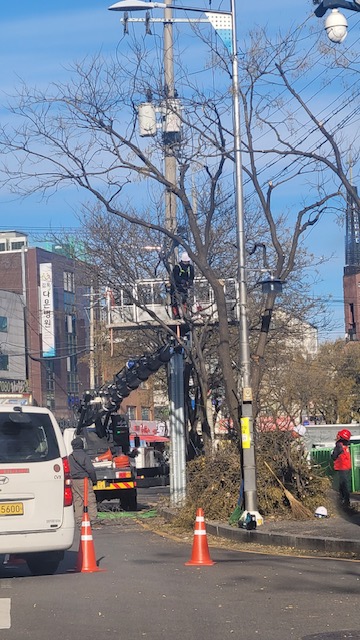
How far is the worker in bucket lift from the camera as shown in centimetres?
2247

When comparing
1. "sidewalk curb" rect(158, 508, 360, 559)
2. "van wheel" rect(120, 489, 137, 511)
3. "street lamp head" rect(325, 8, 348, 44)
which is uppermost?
"street lamp head" rect(325, 8, 348, 44)

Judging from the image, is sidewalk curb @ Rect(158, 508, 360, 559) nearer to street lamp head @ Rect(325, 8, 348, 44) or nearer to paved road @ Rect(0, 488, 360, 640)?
paved road @ Rect(0, 488, 360, 640)

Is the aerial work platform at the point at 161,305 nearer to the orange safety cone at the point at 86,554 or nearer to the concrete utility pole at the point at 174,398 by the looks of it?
the concrete utility pole at the point at 174,398

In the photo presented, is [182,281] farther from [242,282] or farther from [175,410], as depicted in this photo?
[242,282]

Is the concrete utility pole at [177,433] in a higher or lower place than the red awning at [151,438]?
higher

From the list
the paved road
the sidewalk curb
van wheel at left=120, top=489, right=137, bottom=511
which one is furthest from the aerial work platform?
the paved road

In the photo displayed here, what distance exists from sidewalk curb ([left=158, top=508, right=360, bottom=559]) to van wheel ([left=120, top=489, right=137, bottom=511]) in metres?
7.88

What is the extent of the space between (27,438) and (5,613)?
296 cm

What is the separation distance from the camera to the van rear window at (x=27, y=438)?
38.0 feet

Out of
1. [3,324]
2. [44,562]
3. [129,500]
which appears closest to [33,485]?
[44,562]

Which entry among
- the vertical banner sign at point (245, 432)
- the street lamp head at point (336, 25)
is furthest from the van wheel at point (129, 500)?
the street lamp head at point (336, 25)

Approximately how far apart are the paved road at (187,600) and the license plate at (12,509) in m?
0.78

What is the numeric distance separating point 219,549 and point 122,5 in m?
8.61

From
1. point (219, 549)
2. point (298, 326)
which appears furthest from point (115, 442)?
point (219, 549)
